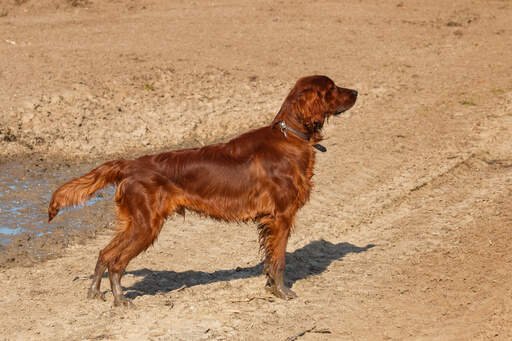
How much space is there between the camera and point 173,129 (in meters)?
11.0

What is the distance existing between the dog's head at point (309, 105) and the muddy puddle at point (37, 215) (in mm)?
3110

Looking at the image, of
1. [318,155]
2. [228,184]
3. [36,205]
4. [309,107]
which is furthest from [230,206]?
[318,155]

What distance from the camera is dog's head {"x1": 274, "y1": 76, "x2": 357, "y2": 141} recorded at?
19.7 feet

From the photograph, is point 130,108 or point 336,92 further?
point 130,108

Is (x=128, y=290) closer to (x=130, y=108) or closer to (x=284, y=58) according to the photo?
(x=130, y=108)

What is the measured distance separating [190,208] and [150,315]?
0.96 metres

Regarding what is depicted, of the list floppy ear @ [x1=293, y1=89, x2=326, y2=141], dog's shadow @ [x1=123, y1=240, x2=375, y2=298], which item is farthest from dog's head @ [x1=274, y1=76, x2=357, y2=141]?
dog's shadow @ [x1=123, y1=240, x2=375, y2=298]

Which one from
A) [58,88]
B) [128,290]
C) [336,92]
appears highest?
[336,92]

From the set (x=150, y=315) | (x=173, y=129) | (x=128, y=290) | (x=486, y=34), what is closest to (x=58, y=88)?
(x=173, y=129)

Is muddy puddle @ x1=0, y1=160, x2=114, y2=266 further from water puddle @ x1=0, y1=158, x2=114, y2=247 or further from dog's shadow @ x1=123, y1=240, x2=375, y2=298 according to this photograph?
dog's shadow @ x1=123, y1=240, x2=375, y2=298

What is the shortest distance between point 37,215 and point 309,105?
405 centimetres

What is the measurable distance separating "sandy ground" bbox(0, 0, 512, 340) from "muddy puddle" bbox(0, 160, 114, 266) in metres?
0.26

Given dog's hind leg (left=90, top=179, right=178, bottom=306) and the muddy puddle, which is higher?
dog's hind leg (left=90, top=179, right=178, bottom=306)

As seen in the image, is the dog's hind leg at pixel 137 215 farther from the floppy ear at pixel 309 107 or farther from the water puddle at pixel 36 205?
the water puddle at pixel 36 205
